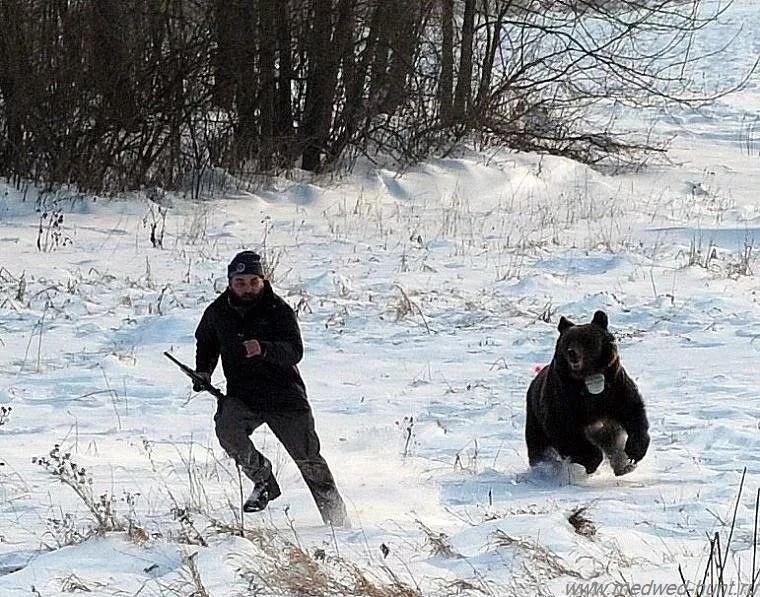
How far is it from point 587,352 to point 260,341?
6.42 ft

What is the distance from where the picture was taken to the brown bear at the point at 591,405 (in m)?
6.88

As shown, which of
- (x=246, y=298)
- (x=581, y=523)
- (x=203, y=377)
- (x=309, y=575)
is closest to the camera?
(x=309, y=575)

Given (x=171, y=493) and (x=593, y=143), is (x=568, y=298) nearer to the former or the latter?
(x=171, y=493)

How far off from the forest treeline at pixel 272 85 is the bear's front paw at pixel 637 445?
11532 millimetres

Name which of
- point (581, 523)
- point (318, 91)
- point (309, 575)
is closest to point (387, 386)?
point (581, 523)

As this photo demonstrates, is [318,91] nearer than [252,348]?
No

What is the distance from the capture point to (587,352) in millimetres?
6852

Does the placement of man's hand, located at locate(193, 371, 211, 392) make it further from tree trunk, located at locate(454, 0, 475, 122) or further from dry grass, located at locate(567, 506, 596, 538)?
tree trunk, located at locate(454, 0, 475, 122)

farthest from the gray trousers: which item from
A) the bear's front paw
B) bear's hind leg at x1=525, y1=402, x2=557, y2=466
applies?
the bear's front paw

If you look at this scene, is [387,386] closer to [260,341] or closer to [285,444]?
[285,444]

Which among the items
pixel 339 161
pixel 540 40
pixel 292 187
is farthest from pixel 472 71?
pixel 292 187

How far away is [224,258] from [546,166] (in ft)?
30.0

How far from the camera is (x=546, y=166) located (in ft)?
70.0

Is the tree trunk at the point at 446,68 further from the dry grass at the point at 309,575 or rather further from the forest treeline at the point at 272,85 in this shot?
the dry grass at the point at 309,575
